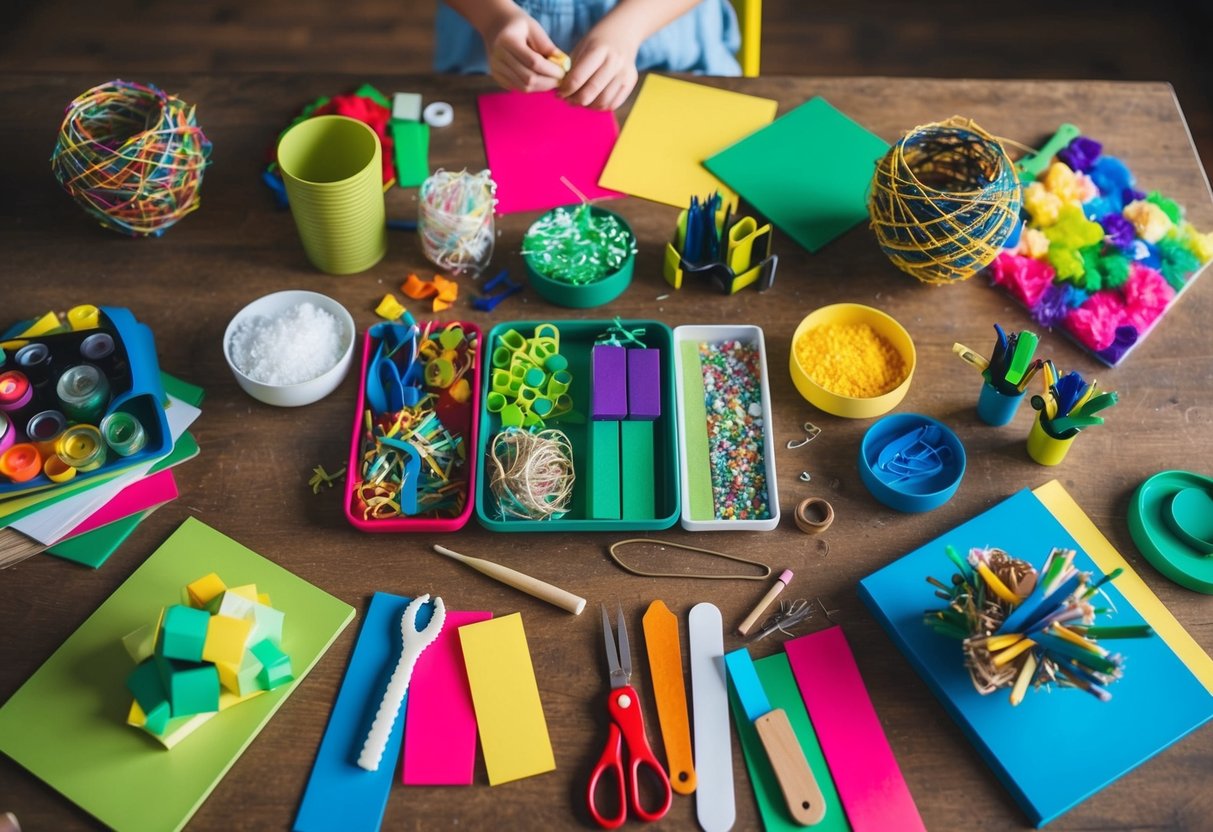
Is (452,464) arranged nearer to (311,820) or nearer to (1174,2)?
(311,820)

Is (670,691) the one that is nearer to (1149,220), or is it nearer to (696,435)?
(696,435)

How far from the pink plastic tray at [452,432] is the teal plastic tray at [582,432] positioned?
1 cm

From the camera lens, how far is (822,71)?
7.94 feet

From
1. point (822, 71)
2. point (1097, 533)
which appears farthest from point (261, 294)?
point (822, 71)

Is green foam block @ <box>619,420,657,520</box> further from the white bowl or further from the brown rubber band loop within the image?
the white bowl

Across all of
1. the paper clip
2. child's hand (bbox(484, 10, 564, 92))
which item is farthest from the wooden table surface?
A: child's hand (bbox(484, 10, 564, 92))

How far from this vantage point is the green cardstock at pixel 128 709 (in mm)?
920

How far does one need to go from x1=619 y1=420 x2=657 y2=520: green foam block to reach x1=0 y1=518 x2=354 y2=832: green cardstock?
32 centimetres

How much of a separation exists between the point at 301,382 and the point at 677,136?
2.07 feet

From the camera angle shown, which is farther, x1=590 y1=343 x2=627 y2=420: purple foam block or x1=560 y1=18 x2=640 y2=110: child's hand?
x1=560 y1=18 x2=640 y2=110: child's hand

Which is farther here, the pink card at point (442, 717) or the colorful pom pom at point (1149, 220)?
the colorful pom pom at point (1149, 220)

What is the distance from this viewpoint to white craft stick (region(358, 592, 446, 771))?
3.07 ft

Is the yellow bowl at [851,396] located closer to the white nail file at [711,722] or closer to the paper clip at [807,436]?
the paper clip at [807,436]

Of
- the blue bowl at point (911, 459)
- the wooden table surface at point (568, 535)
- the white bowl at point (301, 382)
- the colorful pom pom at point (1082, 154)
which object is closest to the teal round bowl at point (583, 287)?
the wooden table surface at point (568, 535)
